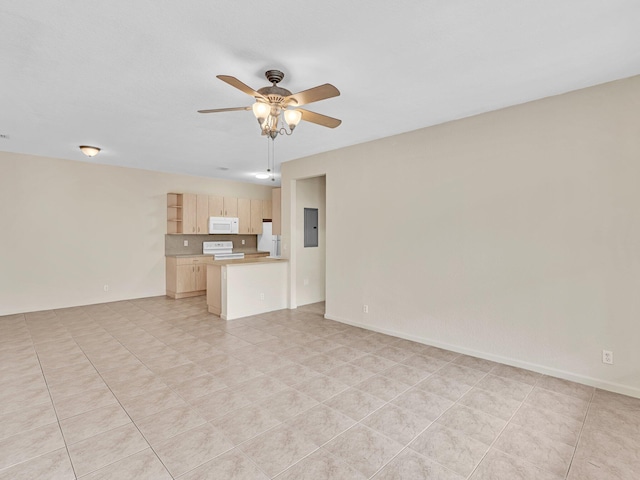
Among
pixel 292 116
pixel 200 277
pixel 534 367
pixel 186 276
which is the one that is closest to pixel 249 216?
pixel 200 277

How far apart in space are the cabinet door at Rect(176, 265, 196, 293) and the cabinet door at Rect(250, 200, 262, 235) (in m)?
1.88

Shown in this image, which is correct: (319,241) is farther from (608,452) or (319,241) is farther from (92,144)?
(608,452)

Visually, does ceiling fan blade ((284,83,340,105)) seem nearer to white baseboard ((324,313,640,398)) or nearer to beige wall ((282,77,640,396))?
beige wall ((282,77,640,396))

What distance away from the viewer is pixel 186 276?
22.1ft

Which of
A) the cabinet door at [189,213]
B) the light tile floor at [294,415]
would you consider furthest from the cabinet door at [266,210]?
the light tile floor at [294,415]

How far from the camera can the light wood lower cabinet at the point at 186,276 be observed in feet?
21.7

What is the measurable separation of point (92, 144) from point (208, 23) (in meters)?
3.78

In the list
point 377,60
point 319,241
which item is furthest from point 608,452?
point 319,241

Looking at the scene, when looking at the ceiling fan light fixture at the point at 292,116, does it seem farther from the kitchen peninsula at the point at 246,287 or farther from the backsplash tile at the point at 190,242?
the backsplash tile at the point at 190,242

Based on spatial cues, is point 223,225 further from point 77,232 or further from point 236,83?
point 236,83

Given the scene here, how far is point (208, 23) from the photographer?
6.45ft

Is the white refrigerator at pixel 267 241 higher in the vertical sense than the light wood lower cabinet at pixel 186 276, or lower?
higher

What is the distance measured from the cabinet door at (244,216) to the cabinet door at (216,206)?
0.47 meters

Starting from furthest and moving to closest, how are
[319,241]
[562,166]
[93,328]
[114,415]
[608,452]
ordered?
[319,241] → [93,328] → [562,166] → [114,415] → [608,452]
